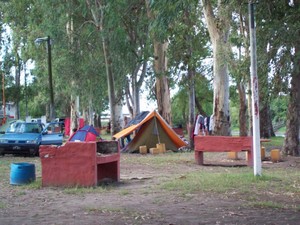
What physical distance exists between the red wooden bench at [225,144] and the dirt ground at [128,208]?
14.1ft

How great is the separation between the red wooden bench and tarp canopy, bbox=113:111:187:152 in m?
7.24

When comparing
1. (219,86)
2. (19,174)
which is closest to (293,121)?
(219,86)

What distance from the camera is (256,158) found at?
11.2m

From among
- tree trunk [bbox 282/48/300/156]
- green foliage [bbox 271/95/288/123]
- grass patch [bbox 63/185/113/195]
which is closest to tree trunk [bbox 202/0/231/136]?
green foliage [bbox 271/95/288/123]

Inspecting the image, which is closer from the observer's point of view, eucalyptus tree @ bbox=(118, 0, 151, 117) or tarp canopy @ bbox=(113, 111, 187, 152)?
tarp canopy @ bbox=(113, 111, 187, 152)

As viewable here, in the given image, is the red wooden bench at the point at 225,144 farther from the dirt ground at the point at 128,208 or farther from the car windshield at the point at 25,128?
the car windshield at the point at 25,128

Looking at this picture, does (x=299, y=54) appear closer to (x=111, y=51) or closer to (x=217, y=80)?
(x=217, y=80)

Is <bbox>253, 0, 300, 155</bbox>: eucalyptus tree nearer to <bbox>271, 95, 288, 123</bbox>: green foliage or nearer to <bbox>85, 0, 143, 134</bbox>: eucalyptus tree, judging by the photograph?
<bbox>271, 95, 288, 123</bbox>: green foliage

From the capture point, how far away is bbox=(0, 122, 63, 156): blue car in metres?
20.3

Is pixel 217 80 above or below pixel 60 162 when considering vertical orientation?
above

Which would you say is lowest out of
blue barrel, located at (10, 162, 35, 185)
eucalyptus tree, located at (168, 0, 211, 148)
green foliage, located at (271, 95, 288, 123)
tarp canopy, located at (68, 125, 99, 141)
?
blue barrel, located at (10, 162, 35, 185)

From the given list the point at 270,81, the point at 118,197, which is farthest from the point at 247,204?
the point at 270,81

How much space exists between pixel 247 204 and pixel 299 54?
15.1 feet

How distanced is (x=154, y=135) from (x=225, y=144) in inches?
332
